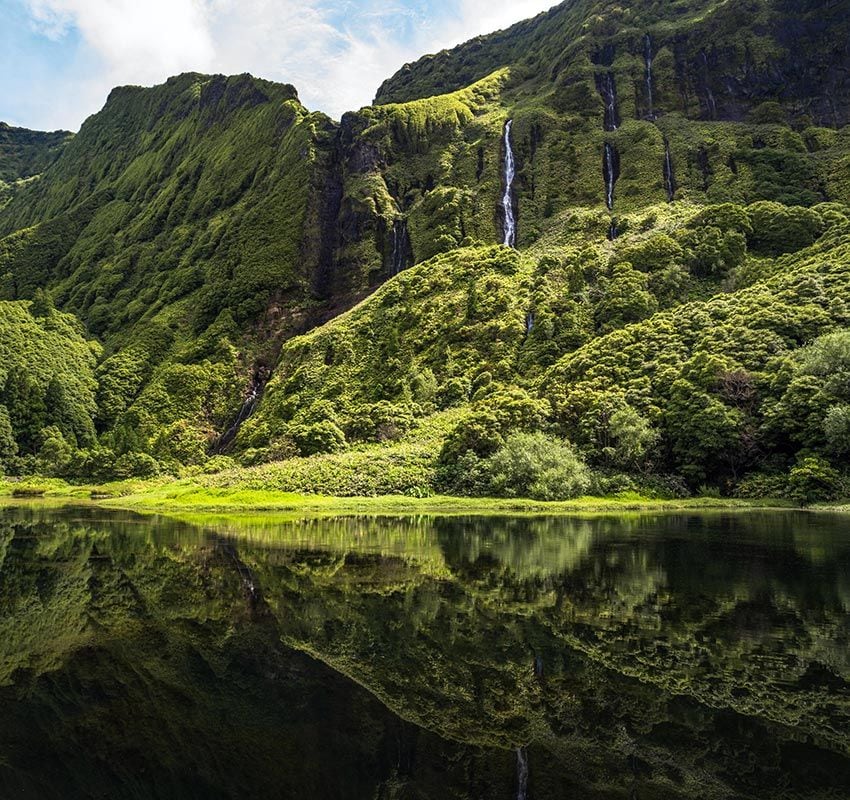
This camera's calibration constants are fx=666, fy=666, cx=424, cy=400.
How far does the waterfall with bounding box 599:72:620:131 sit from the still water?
139240 millimetres

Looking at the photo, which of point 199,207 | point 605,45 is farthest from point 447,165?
point 199,207

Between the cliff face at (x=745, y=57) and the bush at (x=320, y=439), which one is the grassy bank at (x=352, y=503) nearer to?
the bush at (x=320, y=439)

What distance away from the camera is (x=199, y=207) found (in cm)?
17212

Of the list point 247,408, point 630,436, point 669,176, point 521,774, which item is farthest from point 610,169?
point 521,774

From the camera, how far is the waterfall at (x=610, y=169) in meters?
131

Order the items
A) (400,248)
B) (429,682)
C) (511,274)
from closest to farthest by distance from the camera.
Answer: (429,682) < (511,274) < (400,248)

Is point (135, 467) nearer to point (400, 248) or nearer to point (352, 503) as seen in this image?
point (352, 503)

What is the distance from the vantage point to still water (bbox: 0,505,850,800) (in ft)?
31.1

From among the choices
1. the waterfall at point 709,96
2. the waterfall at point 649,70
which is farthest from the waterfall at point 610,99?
the waterfall at point 709,96

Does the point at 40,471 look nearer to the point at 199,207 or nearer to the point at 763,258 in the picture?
the point at 199,207

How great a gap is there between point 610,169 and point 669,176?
39.8 feet

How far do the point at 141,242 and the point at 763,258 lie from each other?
148275 mm

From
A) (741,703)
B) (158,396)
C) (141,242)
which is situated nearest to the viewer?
(741,703)

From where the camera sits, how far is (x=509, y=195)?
454 feet
